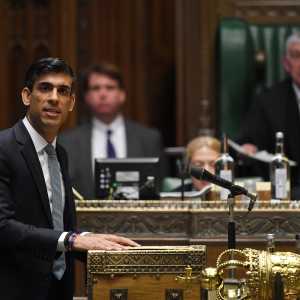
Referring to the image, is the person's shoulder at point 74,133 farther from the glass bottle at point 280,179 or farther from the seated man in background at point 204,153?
the glass bottle at point 280,179

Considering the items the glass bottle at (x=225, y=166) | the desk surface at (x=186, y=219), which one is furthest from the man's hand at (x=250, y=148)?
the desk surface at (x=186, y=219)

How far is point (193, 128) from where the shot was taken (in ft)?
26.1

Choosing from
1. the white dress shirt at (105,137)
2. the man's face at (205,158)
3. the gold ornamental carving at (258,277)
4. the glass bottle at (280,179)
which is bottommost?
the gold ornamental carving at (258,277)

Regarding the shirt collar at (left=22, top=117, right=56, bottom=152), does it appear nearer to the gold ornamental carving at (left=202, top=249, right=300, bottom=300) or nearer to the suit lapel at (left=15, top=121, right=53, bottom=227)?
the suit lapel at (left=15, top=121, right=53, bottom=227)

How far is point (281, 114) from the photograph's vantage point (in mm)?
7156

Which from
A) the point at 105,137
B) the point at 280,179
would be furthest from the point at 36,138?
the point at 105,137

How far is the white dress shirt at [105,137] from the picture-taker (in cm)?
702

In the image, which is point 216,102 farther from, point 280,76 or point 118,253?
point 118,253

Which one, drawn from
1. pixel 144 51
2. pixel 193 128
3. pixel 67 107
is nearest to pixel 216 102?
pixel 193 128

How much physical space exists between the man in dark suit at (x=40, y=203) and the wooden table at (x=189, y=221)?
0.71 metres

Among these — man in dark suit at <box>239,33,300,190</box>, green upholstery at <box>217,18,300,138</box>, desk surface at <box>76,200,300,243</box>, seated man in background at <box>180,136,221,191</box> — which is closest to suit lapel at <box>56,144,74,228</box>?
desk surface at <box>76,200,300,243</box>

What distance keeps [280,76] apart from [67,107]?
3.72 metres

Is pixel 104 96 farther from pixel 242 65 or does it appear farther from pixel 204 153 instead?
pixel 204 153

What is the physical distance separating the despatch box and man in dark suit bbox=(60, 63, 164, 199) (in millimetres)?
2794
